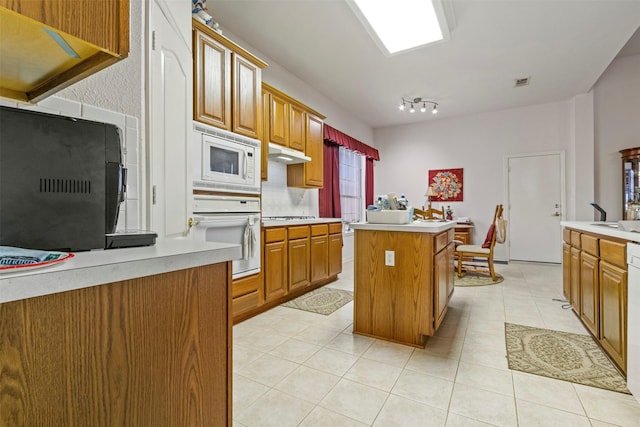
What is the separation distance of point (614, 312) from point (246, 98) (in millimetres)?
2998

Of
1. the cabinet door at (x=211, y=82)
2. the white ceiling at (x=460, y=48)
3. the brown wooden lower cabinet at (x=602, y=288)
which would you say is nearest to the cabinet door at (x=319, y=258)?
the cabinet door at (x=211, y=82)

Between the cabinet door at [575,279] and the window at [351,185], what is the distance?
334 centimetres

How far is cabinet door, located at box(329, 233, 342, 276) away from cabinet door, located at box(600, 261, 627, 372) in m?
2.56

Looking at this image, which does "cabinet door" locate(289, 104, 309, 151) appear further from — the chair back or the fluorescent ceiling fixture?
the chair back

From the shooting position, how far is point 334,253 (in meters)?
3.98

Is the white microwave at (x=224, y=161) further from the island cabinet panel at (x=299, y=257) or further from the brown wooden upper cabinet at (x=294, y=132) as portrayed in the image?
the island cabinet panel at (x=299, y=257)

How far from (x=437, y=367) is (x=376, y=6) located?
2.73 meters

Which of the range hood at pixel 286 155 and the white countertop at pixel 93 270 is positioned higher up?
the range hood at pixel 286 155

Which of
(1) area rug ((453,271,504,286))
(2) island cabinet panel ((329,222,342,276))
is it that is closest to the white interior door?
(1) area rug ((453,271,504,286))

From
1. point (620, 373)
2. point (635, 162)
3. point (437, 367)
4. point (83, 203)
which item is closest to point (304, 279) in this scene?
point (437, 367)

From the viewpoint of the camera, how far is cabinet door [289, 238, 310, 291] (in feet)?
10.4

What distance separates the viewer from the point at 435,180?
609cm

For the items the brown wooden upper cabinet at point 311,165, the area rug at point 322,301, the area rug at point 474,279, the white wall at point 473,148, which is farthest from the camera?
the white wall at point 473,148

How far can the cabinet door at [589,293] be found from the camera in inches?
81.6
